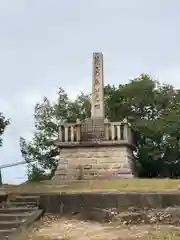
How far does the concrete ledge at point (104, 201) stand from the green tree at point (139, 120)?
1551 cm

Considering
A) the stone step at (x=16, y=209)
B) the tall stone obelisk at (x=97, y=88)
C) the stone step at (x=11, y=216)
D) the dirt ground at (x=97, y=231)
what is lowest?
the dirt ground at (x=97, y=231)

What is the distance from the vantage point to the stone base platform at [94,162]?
60.1 ft

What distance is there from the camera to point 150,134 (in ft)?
82.6

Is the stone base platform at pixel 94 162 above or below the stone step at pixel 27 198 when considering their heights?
above

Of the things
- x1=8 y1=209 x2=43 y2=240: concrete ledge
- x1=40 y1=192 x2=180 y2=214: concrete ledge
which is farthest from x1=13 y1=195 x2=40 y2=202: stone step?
x1=8 y1=209 x2=43 y2=240: concrete ledge

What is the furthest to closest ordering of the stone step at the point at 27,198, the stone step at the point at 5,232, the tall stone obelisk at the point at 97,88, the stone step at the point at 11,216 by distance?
1. the tall stone obelisk at the point at 97,88
2. the stone step at the point at 27,198
3. the stone step at the point at 11,216
4. the stone step at the point at 5,232

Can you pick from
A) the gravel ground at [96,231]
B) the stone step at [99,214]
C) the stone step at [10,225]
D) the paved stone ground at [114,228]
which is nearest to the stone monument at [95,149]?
the stone step at [99,214]

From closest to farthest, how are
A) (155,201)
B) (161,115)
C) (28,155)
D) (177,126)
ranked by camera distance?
1. (155,201)
2. (177,126)
3. (161,115)
4. (28,155)

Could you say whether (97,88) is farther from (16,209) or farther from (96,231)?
(96,231)

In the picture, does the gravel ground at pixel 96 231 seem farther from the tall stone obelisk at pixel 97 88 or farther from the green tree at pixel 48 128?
the green tree at pixel 48 128

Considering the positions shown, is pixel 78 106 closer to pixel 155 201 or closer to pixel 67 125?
pixel 67 125

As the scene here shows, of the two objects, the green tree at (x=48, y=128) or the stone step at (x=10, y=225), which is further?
the green tree at (x=48, y=128)

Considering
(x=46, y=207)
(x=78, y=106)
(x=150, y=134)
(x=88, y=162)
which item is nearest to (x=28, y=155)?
(x=78, y=106)

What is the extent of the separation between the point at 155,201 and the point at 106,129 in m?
10.6
